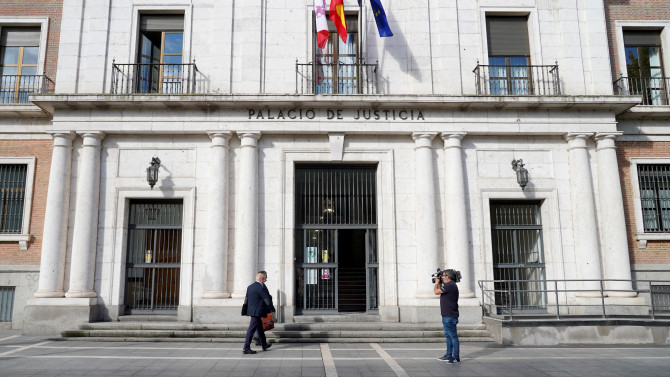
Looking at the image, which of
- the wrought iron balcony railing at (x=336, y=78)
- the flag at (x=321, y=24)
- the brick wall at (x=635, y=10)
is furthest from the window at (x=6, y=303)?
the brick wall at (x=635, y=10)

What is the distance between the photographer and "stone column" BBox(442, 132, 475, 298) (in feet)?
39.1

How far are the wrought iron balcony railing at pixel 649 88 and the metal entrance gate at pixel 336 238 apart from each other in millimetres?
7892

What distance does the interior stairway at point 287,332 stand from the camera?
10.5 m

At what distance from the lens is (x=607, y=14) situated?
46.4 ft

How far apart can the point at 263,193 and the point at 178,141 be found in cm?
274

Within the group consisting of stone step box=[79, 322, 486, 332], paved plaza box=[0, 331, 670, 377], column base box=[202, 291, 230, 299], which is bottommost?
paved plaza box=[0, 331, 670, 377]

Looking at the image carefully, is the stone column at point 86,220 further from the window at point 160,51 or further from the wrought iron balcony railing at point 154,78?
the window at point 160,51

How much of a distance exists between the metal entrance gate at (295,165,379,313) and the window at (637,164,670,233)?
300 inches

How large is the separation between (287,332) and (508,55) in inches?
388

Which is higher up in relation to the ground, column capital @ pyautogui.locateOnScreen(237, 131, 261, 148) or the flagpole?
the flagpole

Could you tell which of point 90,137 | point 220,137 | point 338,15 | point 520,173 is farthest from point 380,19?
point 90,137

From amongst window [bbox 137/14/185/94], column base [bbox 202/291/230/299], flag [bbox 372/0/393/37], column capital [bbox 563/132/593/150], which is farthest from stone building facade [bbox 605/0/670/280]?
window [bbox 137/14/185/94]

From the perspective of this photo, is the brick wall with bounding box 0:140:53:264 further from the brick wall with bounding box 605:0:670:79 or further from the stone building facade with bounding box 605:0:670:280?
the brick wall with bounding box 605:0:670:79

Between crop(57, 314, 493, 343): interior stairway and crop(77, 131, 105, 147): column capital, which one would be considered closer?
crop(57, 314, 493, 343): interior stairway
